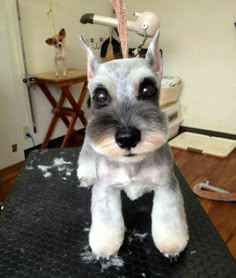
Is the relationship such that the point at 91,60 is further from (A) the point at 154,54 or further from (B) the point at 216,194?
(B) the point at 216,194

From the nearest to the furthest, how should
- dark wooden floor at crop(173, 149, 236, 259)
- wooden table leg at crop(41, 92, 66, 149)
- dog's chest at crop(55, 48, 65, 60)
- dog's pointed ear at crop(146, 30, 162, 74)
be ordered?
dog's pointed ear at crop(146, 30, 162, 74) → dark wooden floor at crop(173, 149, 236, 259) → dog's chest at crop(55, 48, 65, 60) → wooden table leg at crop(41, 92, 66, 149)

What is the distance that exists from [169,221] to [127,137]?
27 centimetres

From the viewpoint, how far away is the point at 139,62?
2.14 ft

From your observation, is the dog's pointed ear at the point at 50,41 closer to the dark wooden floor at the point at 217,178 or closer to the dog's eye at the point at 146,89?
the dark wooden floor at the point at 217,178

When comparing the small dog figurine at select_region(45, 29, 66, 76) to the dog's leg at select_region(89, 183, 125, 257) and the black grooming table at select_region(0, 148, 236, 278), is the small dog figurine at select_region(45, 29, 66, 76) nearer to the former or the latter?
the black grooming table at select_region(0, 148, 236, 278)

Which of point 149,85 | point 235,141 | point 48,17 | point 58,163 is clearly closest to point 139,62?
point 149,85

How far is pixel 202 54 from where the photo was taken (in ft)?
9.25

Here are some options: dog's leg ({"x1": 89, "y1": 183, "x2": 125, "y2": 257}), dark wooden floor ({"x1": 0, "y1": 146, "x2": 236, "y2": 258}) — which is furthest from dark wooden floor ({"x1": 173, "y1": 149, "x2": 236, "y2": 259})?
dog's leg ({"x1": 89, "y1": 183, "x2": 125, "y2": 257})

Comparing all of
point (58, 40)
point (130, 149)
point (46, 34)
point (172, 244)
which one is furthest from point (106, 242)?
point (46, 34)

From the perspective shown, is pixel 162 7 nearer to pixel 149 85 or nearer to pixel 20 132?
pixel 20 132

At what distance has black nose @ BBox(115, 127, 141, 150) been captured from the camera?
552mm

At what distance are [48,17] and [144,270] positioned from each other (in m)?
2.34

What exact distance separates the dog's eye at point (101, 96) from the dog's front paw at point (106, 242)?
306 millimetres

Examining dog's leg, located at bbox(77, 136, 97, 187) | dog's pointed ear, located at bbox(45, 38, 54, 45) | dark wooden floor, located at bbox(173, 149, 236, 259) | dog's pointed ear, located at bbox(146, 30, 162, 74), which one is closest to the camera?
dog's pointed ear, located at bbox(146, 30, 162, 74)
